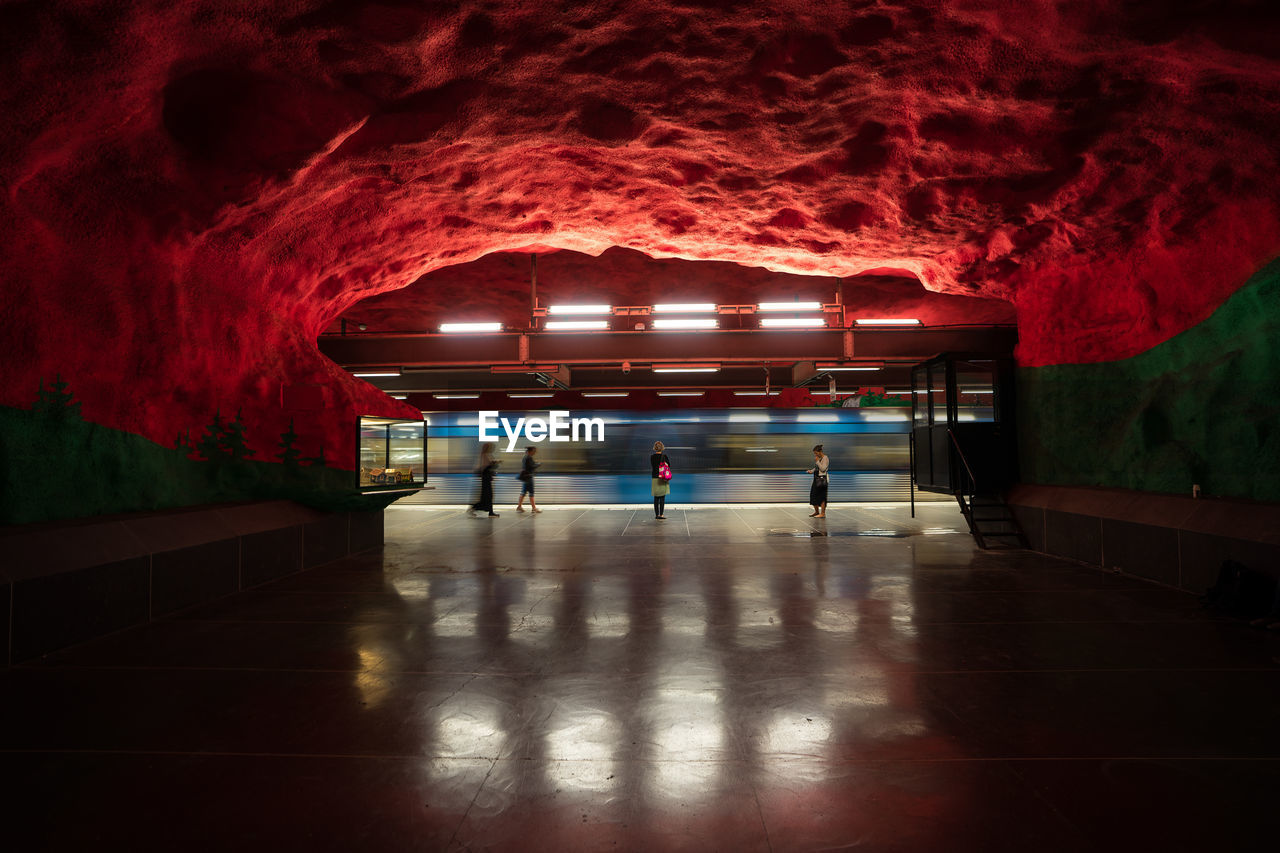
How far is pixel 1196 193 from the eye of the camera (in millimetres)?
5910

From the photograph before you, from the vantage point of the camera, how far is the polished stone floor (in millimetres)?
2221

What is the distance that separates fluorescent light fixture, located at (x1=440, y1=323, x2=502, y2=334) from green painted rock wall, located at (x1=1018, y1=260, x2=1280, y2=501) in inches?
322

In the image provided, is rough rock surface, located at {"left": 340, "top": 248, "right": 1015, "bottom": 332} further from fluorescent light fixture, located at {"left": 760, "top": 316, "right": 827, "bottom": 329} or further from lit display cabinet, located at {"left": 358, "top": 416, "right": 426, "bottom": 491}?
lit display cabinet, located at {"left": 358, "top": 416, "right": 426, "bottom": 491}

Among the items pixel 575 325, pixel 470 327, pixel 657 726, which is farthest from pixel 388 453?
pixel 657 726

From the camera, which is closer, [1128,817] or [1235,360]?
[1128,817]

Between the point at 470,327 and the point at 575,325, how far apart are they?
5.96 ft

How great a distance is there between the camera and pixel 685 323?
10.7 m

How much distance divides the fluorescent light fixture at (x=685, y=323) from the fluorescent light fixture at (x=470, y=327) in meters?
2.72

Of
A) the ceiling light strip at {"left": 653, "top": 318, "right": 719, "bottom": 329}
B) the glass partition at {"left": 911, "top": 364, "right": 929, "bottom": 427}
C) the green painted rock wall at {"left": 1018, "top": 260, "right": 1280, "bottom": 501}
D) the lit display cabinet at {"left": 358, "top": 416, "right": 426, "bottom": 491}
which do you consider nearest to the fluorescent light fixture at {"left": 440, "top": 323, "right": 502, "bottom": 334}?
the lit display cabinet at {"left": 358, "top": 416, "right": 426, "bottom": 491}

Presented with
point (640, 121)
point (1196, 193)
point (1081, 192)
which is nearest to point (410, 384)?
point (640, 121)

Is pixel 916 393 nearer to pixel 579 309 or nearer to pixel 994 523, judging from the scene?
pixel 994 523

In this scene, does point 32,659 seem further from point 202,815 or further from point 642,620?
point 642,620

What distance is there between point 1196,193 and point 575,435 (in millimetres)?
12964

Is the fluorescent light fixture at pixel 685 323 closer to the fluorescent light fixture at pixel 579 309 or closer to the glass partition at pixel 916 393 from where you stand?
the fluorescent light fixture at pixel 579 309
